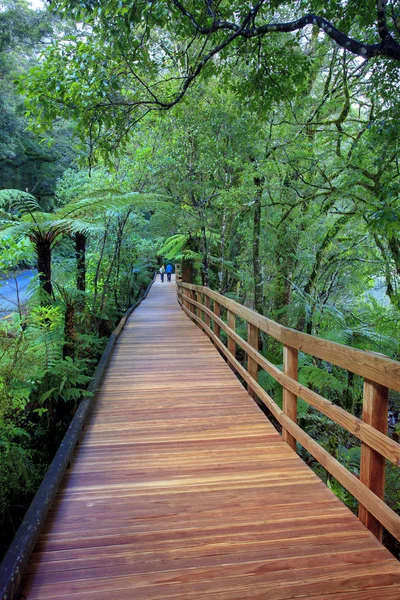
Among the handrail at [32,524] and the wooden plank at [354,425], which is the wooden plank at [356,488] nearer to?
the wooden plank at [354,425]

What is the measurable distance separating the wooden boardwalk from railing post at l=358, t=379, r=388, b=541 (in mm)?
85

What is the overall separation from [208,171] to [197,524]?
7.84m

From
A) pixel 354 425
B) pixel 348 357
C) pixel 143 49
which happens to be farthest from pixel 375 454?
pixel 143 49

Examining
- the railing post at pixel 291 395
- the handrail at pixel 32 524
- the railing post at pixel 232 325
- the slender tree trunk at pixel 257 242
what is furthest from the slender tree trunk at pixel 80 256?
the railing post at pixel 291 395

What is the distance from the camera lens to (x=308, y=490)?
2420mm

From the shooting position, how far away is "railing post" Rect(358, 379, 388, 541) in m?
1.94

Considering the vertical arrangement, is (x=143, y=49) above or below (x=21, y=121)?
below

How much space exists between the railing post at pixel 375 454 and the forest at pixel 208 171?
54.1 inches

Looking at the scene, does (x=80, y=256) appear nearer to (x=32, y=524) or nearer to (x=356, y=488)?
(x=32, y=524)

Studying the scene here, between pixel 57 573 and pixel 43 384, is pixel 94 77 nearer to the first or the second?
pixel 43 384

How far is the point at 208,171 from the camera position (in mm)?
8672

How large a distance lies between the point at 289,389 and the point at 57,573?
6.45 feet

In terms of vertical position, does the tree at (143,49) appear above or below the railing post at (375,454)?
above

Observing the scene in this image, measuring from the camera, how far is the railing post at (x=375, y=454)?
6.36ft
